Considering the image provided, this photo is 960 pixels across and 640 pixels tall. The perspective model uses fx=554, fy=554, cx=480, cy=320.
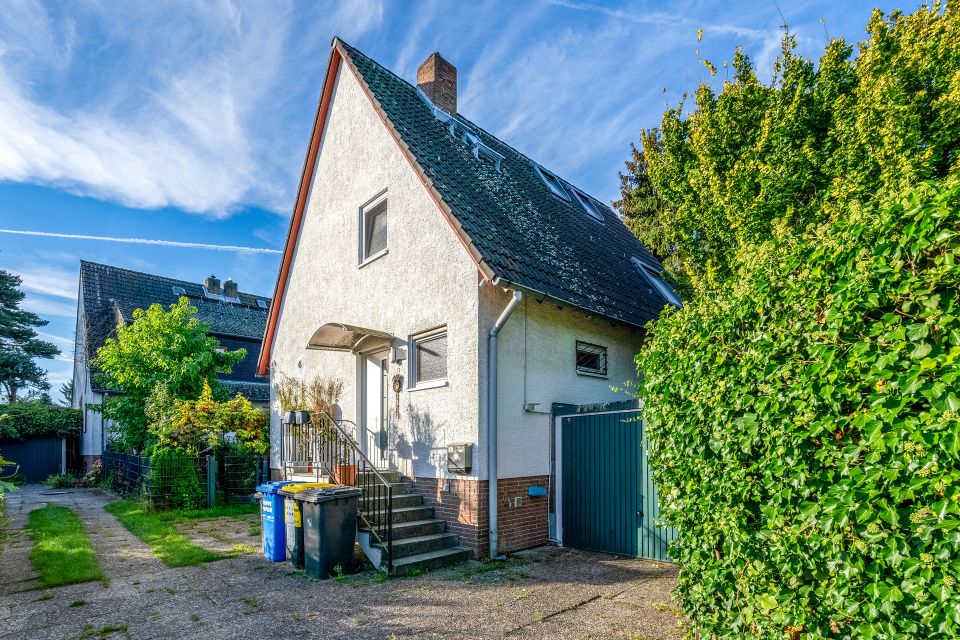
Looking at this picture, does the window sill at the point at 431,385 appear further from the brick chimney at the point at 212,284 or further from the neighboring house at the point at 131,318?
the brick chimney at the point at 212,284

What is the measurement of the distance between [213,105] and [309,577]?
25.1 ft

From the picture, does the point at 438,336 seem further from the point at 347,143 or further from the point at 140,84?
the point at 140,84

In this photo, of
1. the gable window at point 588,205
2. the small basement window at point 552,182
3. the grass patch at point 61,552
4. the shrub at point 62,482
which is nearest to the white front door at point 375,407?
the grass patch at point 61,552

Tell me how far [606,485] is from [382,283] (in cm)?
504

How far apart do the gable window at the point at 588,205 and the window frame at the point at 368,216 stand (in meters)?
6.57

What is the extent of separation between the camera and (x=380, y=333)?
9172mm

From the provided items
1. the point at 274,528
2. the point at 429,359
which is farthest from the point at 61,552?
the point at 429,359

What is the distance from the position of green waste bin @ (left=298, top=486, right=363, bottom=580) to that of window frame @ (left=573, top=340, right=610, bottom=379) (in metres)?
4.35

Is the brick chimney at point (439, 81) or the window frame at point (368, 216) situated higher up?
the brick chimney at point (439, 81)

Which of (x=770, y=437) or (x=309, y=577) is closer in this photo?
(x=770, y=437)

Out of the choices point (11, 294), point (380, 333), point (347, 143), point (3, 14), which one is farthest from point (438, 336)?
point (11, 294)

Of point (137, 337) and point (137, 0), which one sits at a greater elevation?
point (137, 0)

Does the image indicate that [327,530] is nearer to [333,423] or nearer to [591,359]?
[333,423]

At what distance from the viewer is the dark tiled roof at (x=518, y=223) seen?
28.0 feet
